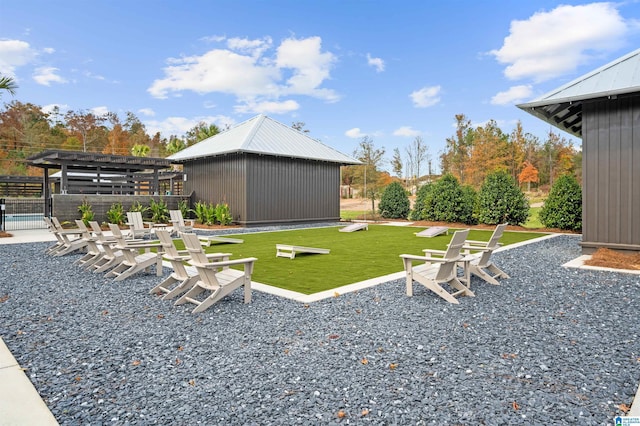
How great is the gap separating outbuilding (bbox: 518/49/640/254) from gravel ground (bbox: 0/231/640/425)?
11.0 ft

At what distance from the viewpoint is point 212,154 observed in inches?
709

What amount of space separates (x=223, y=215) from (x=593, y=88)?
14.0 m

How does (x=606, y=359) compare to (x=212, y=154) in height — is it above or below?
below

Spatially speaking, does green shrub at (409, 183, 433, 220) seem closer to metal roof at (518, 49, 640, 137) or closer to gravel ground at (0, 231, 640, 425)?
metal roof at (518, 49, 640, 137)

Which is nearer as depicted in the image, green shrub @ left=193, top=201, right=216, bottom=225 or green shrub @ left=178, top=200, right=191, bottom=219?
green shrub @ left=193, top=201, right=216, bottom=225

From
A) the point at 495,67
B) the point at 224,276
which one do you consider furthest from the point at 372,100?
the point at 224,276

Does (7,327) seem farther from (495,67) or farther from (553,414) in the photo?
(495,67)

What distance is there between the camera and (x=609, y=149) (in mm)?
8688

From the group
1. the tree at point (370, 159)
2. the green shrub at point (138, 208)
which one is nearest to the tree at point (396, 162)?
the tree at point (370, 159)

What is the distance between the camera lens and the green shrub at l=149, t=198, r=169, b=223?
1784cm

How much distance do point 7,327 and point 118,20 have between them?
25.6 m

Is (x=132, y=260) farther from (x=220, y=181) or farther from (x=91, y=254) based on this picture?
(x=220, y=181)

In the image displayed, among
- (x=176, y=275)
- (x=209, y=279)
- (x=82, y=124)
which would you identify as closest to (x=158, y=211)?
(x=176, y=275)

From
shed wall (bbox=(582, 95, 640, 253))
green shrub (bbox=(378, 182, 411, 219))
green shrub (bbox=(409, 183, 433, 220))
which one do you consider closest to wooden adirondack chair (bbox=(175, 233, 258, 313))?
shed wall (bbox=(582, 95, 640, 253))
